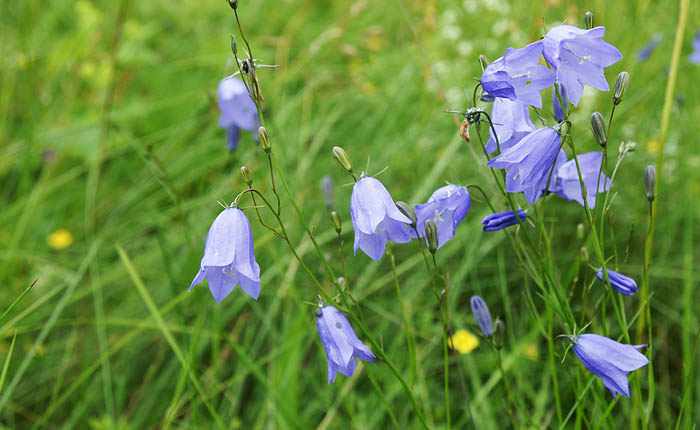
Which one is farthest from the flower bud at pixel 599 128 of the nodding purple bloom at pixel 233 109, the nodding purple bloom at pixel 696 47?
the nodding purple bloom at pixel 696 47

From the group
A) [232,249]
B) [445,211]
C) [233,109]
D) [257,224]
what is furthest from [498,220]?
[257,224]

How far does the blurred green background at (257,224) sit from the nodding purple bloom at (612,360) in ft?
0.98

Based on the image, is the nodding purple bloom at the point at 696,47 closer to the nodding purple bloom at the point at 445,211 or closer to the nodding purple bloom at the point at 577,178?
the nodding purple bloom at the point at 577,178

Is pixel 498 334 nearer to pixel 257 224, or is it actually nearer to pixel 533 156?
pixel 533 156

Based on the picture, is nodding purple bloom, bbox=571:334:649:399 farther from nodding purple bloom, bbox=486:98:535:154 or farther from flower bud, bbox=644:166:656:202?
nodding purple bloom, bbox=486:98:535:154

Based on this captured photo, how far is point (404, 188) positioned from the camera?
2.75m

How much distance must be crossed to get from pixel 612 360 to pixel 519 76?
52 cm

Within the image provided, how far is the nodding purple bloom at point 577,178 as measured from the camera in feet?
4.02

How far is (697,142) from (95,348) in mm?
2759

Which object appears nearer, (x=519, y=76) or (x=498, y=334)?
(x=519, y=76)

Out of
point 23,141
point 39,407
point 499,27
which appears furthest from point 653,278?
point 23,141

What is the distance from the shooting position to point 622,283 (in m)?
1.10

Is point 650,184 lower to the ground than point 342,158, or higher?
lower

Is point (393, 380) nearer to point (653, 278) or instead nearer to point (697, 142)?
point (653, 278)
